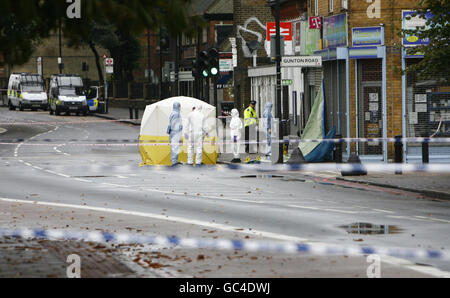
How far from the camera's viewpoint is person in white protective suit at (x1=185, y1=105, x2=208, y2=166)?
2789 centimetres

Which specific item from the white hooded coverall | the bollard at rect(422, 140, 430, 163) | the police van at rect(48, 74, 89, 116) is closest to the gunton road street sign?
the white hooded coverall

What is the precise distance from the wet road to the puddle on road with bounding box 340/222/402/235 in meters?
0.04

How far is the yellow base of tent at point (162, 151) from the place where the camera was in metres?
28.4

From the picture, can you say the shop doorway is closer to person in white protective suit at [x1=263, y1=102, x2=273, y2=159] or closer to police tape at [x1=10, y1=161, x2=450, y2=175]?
police tape at [x1=10, y1=161, x2=450, y2=175]

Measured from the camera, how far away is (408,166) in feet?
84.9

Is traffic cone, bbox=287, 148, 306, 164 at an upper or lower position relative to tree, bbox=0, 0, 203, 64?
lower

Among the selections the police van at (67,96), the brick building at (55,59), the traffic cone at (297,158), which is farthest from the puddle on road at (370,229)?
the brick building at (55,59)

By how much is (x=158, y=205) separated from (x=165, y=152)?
1127cm

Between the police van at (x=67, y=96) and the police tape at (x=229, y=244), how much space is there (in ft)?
180

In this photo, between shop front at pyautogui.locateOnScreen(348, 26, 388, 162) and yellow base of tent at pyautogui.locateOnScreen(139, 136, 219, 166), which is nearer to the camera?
yellow base of tent at pyautogui.locateOnScreen(139, 136, 219, 166)

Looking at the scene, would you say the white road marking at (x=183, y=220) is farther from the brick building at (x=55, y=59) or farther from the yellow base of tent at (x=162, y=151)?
the brick building at (x=55, y=59)

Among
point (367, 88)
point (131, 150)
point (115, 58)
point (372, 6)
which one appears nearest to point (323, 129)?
point (367, 88)

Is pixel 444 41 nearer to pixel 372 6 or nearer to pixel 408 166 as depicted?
pixel 408 166

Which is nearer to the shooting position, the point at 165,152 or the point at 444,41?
the point at 444,41
